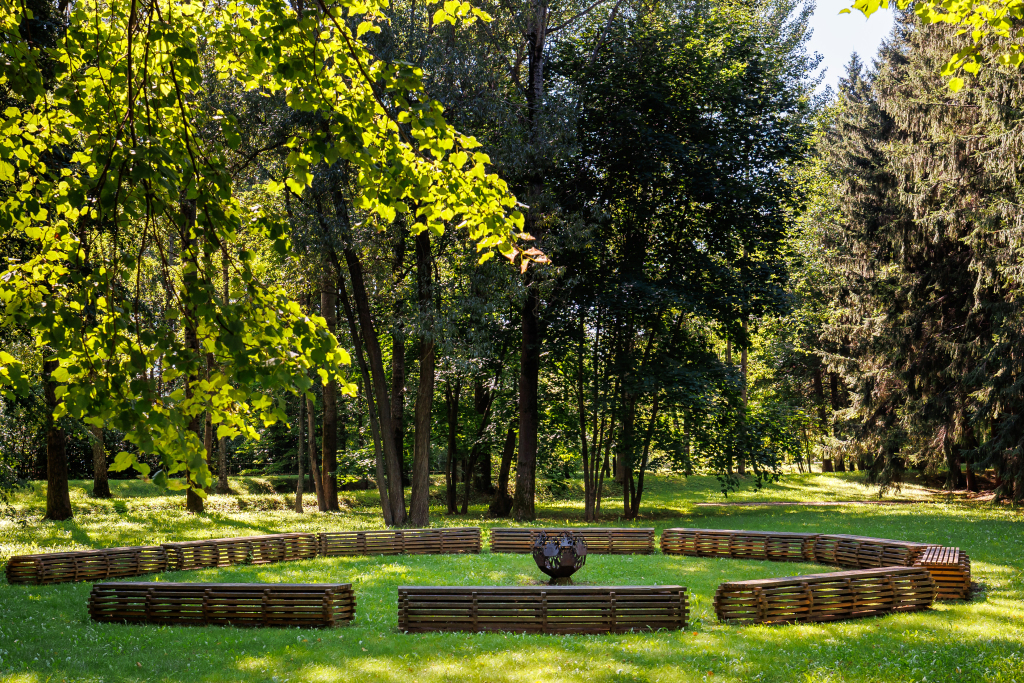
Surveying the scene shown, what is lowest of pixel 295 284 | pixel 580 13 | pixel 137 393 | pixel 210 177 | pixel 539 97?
pixel 137 393

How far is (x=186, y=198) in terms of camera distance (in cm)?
473

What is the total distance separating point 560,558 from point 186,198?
9.79m

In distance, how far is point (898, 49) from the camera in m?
34.6

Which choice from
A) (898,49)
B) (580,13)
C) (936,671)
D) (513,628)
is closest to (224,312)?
(513,628)

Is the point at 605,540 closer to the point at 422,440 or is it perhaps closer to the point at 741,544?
the point at 741,544

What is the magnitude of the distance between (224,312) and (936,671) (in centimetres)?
767

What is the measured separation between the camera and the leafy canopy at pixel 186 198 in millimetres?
4242

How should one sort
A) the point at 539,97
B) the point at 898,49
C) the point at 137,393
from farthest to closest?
the point at 898,49
the point at 539,97
the point at 137,393

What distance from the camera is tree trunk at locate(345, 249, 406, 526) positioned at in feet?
65.1

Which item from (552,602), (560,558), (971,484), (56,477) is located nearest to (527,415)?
(560,558)

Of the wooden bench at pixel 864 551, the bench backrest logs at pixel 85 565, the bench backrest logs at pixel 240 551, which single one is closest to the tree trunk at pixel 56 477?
the bench backrest logs at pixel 240 551

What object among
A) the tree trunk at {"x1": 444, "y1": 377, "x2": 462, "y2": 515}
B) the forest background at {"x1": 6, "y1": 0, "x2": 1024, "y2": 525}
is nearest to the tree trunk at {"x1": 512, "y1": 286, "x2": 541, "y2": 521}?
the forest background at {"x1": 6, "y1": 0, "x2": 1024, "y2": 525}

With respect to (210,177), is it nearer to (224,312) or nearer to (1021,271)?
(224,312)

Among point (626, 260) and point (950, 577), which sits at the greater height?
point (626, 260)
